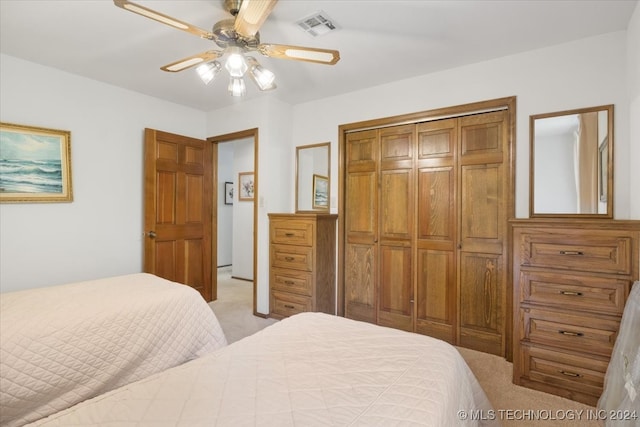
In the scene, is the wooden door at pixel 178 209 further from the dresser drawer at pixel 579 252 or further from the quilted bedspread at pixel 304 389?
the dresser drawer at pixel 579 252

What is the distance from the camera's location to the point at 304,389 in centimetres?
106

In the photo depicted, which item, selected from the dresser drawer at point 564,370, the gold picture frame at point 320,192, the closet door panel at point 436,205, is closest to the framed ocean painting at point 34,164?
the gold picture frame at point 320,192

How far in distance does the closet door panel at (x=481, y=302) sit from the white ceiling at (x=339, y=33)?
1.72 meters

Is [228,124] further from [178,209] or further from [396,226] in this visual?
[396,226]

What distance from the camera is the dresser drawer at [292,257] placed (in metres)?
3.29

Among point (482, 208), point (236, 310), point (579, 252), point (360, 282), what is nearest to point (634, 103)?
point (579, 252)

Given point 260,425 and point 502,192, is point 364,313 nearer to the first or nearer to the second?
point 502,192

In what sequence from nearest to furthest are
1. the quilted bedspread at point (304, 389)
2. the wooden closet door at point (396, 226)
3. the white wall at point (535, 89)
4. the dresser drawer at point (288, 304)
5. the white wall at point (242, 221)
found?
the quilted bedspread at point (304, 389), the white wall at point (535, 89), the wooden closet door at point (396, 226), the dresser drawer at point (288, 304), the white wall at point (242, 221)

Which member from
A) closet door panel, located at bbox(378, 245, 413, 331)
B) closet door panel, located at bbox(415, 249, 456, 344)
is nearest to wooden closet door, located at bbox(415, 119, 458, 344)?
closet door panel, located at bbox(415, 249, 456, 344)

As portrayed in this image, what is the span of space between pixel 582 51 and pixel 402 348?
2.56m

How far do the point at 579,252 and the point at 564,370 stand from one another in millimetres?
771

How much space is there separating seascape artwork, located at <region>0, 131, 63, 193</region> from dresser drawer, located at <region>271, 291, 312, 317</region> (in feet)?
7.62

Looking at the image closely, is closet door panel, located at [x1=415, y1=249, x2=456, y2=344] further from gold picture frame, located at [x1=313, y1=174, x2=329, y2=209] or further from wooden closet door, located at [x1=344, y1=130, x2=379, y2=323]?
gold picture frame, located at [x1=313, y1=174, x2=329, y2=209]

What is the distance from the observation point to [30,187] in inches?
109
